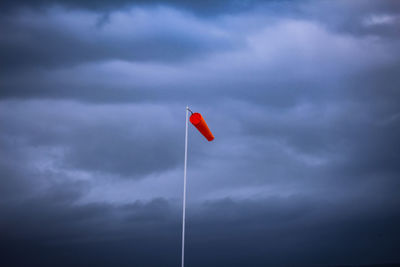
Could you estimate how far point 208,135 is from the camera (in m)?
11.4

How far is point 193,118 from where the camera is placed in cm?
1073

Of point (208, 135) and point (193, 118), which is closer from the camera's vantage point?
point (193, 118)

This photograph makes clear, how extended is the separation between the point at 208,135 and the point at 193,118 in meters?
0.94
